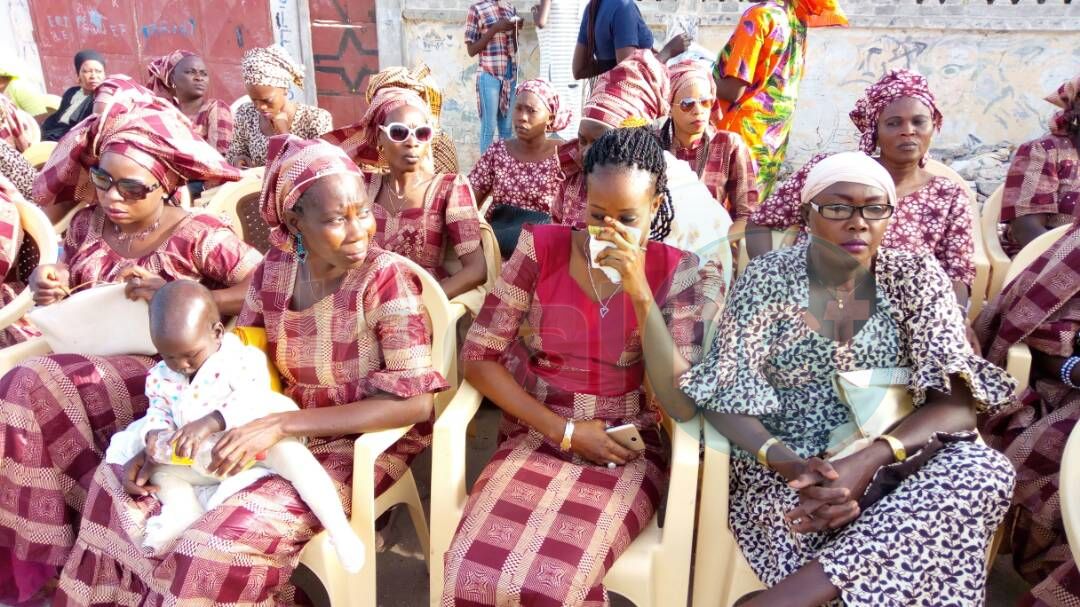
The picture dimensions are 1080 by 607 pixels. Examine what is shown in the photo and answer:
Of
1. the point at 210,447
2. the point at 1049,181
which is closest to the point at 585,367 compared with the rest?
the point at 210,447

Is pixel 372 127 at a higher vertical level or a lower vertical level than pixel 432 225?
higher

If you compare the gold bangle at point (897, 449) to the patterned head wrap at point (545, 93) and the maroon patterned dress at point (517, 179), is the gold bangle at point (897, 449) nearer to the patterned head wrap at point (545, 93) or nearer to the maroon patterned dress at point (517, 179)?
the maroon patterned dress at point (517, 179)

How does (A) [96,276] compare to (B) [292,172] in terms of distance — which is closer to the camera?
(B) [292,172]

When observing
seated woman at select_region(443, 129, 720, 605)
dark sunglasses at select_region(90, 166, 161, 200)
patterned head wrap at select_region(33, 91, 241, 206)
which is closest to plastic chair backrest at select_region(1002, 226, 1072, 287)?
seated woman at select_region(443, 129, 720, 605)

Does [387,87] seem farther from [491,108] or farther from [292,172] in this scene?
[491,108]

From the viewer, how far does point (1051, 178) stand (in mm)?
3199

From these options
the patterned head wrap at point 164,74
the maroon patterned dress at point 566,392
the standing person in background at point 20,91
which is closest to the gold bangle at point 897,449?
the maroon patterned dress at point 566,392

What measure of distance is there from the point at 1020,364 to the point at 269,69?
13.9 ft

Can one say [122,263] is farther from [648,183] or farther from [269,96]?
[269,96]

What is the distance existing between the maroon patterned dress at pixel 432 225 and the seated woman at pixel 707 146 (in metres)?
1.05

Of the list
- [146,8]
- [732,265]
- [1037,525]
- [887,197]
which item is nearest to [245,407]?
[732,265]

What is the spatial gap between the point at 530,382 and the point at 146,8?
867cm

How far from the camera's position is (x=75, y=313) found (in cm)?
240

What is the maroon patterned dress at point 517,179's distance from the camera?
3910 millimetres
